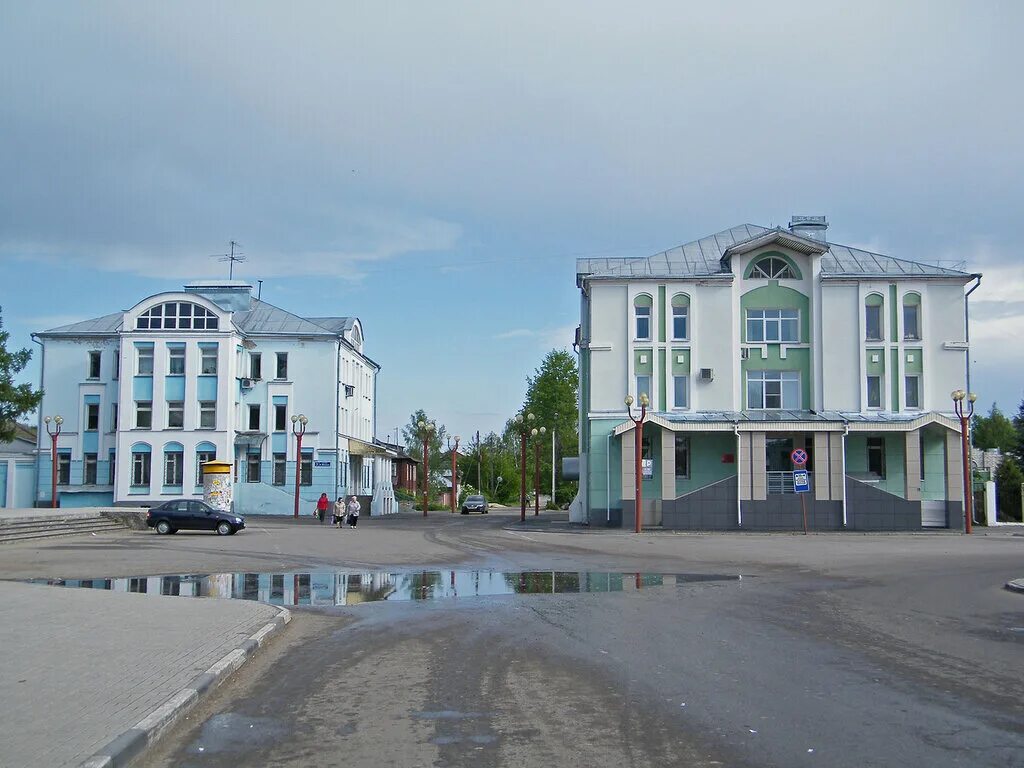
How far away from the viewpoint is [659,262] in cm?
4794

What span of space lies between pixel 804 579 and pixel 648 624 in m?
8.30

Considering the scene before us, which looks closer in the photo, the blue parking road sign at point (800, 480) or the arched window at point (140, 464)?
the blue parking road sign at point (800, 480)

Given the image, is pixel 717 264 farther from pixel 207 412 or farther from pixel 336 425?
pixel 207 412

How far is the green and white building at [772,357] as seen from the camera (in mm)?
44844

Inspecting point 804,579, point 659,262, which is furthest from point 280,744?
point 659,262

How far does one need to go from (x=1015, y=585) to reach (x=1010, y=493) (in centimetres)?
3862

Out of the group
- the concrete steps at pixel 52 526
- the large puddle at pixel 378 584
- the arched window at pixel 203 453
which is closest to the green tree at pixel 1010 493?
the large puddle at pixel 378 584

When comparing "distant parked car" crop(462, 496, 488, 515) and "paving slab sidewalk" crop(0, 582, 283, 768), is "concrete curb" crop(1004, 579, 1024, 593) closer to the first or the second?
"paving slab sidewalk" crop(0, 582, 283, 768)

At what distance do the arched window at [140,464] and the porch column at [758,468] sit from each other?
34325 millimetres

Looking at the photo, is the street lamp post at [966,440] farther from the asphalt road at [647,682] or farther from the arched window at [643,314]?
the asphalt road at [647,682]

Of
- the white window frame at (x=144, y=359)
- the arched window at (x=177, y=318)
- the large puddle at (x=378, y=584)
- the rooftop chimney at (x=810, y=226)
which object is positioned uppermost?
the rooftop chimney at (x=810, y=226)

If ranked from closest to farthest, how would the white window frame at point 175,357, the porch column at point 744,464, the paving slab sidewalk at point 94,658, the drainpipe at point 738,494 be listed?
the paving slab sidewalk at point 94,658, the drainpipe at point 738,494, the porch column at point 744,464, the white window frame at point 175,357

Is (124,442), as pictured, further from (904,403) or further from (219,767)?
(219,767)

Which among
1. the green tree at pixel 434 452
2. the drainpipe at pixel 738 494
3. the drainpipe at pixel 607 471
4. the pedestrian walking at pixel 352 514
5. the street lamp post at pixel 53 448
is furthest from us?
the green tree at pixel 434 452
